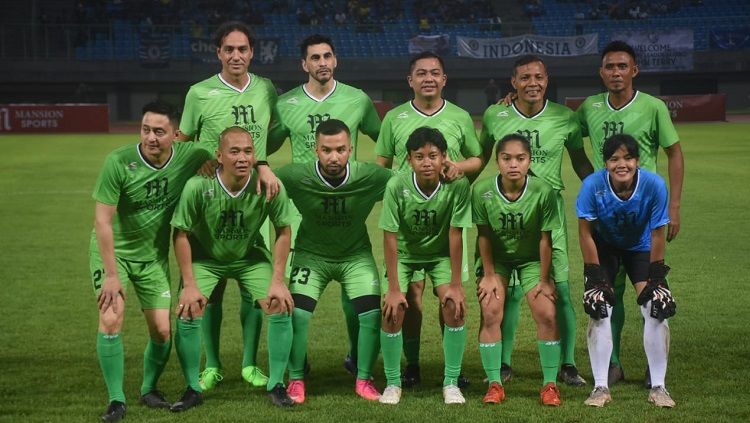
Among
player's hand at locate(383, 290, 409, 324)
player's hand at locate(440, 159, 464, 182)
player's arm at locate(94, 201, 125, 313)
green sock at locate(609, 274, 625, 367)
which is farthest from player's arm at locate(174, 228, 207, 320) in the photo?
green sock at locate(609, 274, 625, 367)

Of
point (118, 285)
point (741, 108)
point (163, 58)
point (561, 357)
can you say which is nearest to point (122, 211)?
point (118, 285)

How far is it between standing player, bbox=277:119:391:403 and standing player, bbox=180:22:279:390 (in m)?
0.54

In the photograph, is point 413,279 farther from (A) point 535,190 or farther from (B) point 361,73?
(B) point 361,73

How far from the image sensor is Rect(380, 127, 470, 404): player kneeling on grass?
6723mm

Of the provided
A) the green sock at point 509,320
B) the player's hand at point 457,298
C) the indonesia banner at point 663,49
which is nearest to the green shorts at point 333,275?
the player's hand at point 457,298

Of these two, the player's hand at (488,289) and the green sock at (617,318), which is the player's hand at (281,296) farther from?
the green sock at (617,318)

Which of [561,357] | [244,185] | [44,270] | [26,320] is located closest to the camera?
[244,185]

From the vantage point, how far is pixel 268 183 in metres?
6.66

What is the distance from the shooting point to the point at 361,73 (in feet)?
141

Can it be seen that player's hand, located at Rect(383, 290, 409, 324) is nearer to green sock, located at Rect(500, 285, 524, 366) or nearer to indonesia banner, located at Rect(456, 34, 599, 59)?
green sock, located at Rect(500, 285, 524, 366)

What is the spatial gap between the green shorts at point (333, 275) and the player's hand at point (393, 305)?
0.23 metres

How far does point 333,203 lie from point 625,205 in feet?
6.56

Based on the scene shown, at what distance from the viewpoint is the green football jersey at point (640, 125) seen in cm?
745

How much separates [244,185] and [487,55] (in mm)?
36861
